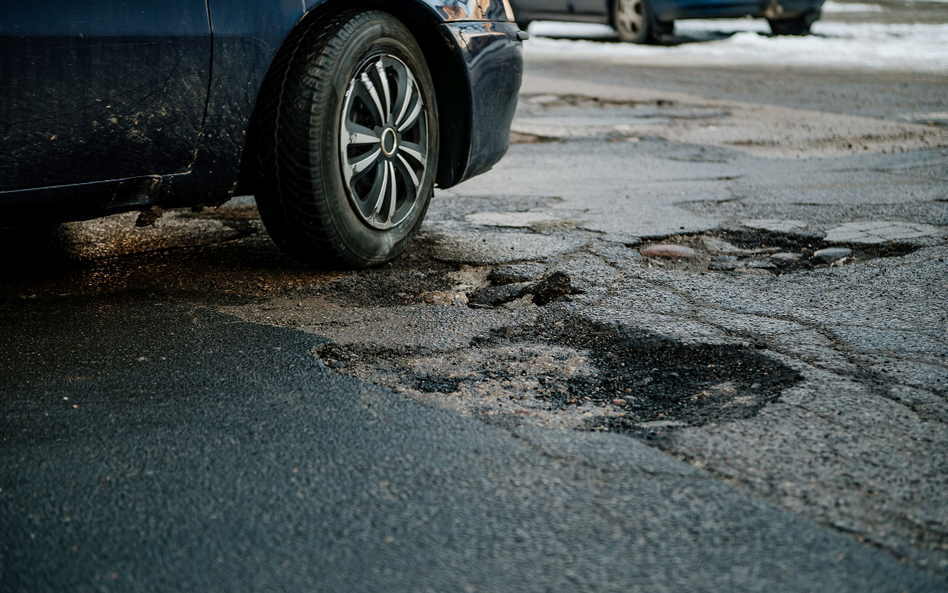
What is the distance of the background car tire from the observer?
39.7 feet

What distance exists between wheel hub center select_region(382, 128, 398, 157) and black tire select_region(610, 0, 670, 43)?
9167 mm

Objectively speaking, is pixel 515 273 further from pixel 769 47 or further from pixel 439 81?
pixel 769 47

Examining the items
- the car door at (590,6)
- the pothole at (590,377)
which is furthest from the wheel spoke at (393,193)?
the car door at (590,6)

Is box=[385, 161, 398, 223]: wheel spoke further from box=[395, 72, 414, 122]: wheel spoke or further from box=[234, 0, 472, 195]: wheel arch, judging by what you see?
box=[234, 0, 472, 195]: wheel arch

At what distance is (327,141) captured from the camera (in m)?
3.22

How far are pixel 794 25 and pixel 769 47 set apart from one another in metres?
1.69

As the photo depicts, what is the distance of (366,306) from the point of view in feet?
10.2

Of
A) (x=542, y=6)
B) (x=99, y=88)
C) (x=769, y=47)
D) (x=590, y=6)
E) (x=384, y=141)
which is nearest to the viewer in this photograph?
(x=99, y=88)

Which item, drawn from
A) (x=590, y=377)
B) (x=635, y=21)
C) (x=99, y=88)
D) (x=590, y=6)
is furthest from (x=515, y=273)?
(x=590, y=6)

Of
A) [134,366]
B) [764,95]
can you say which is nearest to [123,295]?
[134,366]

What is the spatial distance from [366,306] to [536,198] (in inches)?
71.9

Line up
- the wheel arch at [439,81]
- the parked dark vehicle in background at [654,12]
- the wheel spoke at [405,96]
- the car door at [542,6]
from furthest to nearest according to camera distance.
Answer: the car door at [542,6] < the parked dark vehicle in background at [654,12] < the wheel spoke at [405,96] < the wheel arch at [439,81]

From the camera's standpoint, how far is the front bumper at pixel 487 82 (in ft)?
12.0

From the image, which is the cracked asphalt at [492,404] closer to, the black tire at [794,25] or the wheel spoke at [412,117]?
the wheel spoke at [412,117]
